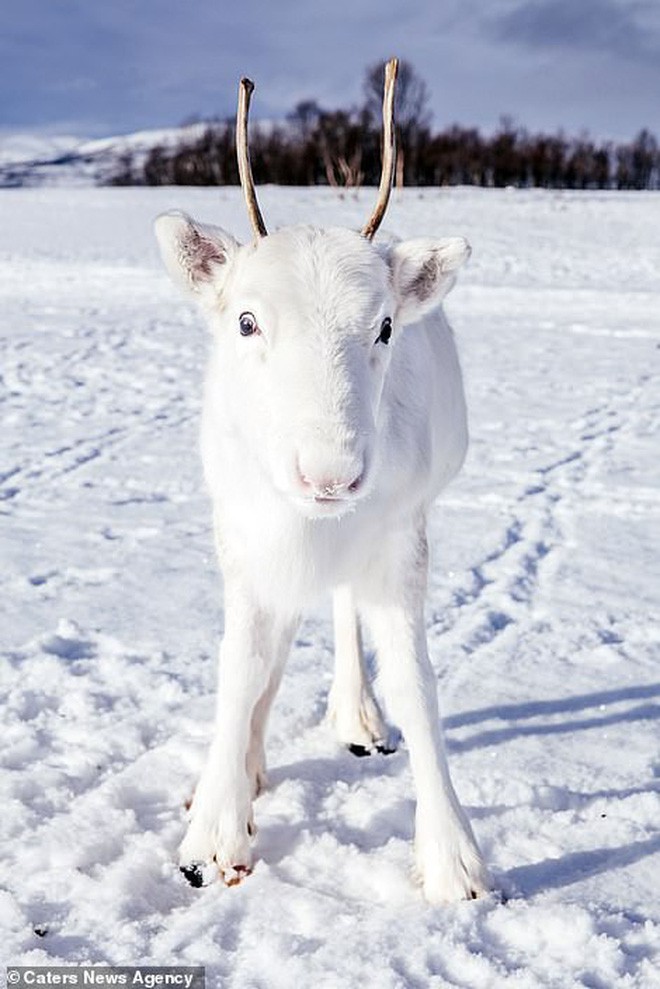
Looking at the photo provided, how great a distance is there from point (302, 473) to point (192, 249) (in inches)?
32.7

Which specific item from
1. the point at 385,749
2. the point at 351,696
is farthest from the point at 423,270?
the point at 385,749

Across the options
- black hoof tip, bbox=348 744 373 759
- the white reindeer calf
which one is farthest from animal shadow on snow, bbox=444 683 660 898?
black hoof tip, bbox=348 744 373 759

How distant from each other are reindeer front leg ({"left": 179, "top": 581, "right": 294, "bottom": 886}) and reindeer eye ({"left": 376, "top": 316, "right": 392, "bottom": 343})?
816 mm

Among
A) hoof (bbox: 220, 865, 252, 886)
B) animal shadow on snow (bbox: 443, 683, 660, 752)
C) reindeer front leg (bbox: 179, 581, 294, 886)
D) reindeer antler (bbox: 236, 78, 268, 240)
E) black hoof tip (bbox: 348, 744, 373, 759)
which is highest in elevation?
reindeer antler (bbox: 236, 78, 268, 240)

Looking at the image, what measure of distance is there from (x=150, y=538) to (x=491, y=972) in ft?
12.1

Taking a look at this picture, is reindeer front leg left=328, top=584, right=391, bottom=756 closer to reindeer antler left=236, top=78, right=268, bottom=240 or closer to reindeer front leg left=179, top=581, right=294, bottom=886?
reindeer front leg left=179, top=581, right=294, bottom=886

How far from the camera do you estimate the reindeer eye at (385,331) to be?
8.18 ft

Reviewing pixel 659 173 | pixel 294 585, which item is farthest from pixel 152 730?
pixel 659 173

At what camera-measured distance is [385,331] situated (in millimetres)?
2533

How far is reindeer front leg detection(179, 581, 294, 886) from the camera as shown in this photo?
9.21ft

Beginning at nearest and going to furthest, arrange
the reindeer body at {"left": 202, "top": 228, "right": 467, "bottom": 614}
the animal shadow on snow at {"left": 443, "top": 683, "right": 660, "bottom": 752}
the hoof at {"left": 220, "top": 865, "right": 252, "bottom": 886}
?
the reindeer body at {"left": 202, "top": 228, "right": 467, "bottom": 614} < the hoof at {"left": 220, "top": 865, "right": 252, "bottom": 886} < the animal shadow on snow at {"left": 443, "top": 683, "right": 660, "bottom": 752}

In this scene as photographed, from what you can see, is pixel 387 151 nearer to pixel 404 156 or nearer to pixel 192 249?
pixel 192 249

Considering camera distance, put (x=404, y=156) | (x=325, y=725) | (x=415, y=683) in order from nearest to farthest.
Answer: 1. (x=415, y=683)
2. (x=325, y=725)
3. (x=404, y=156)

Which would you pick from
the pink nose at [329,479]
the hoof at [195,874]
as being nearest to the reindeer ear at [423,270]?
the pink nose at [329,479]
